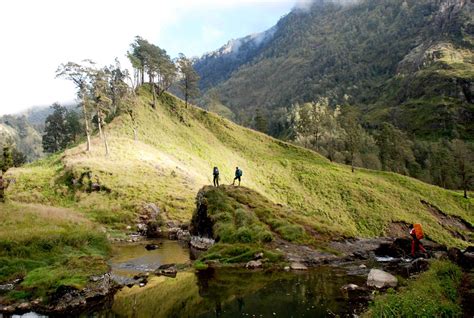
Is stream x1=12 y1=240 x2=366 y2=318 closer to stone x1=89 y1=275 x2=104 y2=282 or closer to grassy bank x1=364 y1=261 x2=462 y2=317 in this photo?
stone x1=89 y1=275 x2=104 y2=282

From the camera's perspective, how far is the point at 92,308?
74.6ft

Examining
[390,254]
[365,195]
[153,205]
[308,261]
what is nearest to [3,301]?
[308,261]

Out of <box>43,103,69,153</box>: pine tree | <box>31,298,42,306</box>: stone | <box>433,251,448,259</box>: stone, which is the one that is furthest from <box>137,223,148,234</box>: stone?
<box>43,103,69,153</box>: pine tree

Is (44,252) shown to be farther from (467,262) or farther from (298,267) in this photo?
(467,262)

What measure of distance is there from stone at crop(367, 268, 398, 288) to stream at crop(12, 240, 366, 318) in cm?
105

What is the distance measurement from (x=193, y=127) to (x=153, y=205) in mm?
54453

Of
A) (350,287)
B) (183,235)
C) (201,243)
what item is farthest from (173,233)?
(350,287)

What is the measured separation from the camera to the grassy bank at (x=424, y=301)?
623 inches

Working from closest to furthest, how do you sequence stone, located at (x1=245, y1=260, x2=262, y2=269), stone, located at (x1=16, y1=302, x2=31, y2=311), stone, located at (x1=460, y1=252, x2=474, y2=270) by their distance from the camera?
stone, located at (x1=16, y1=302, x2=31, y2=311) → stone, located at (x1=460, y1=252, x2=474, y2=270) → stone, located at (x1=245, y1=260, x2=262, y2=269)

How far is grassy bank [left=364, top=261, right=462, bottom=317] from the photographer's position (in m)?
15.8

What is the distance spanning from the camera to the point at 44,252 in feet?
102

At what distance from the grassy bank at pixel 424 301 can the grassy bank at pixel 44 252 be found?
18495 millimetres

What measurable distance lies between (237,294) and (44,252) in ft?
55.1

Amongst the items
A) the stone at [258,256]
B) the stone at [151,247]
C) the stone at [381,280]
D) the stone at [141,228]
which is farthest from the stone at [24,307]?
the stone at [141,228]
